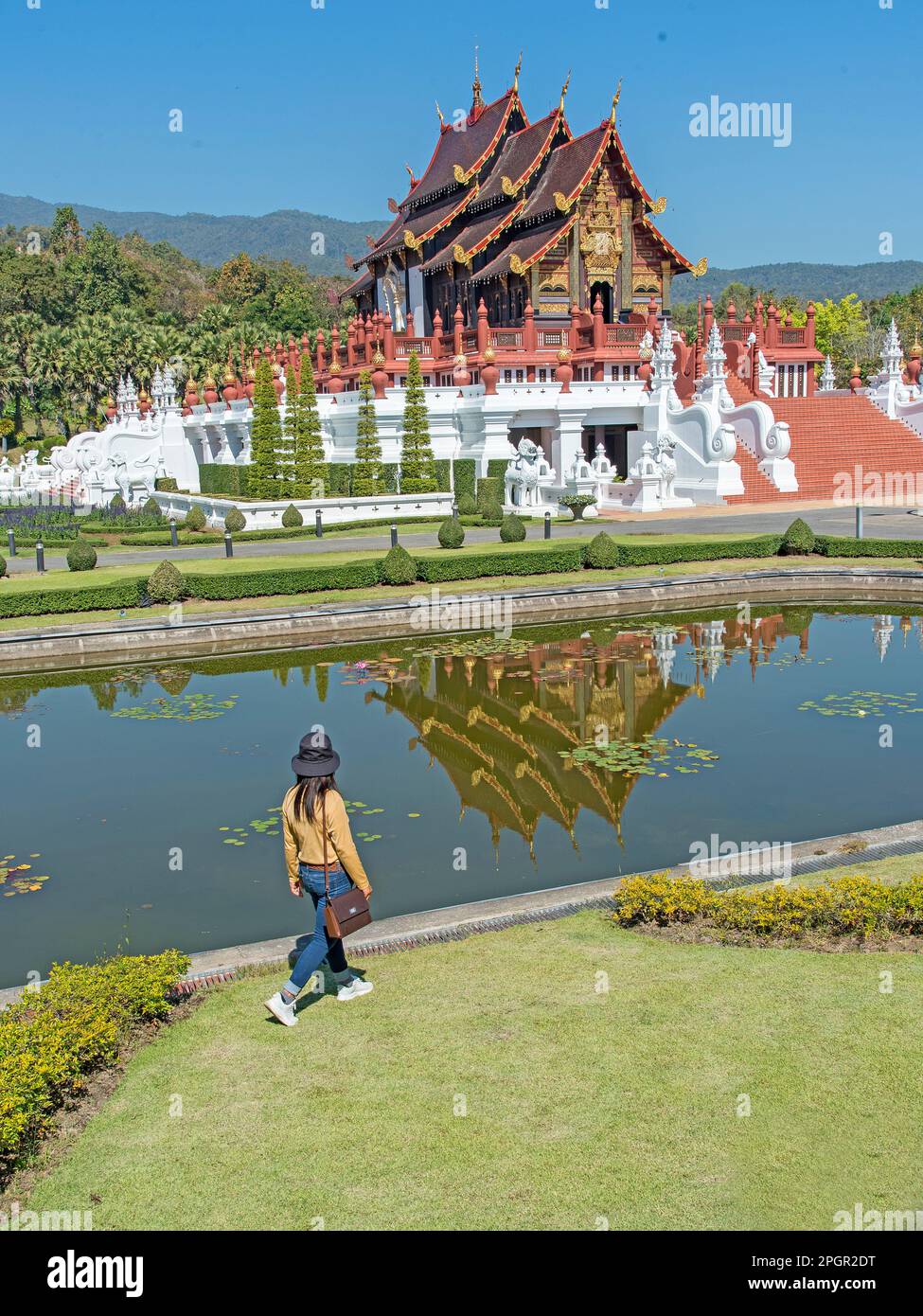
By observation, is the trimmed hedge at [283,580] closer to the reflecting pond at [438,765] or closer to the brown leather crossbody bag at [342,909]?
the reflecting pond at [438,765]

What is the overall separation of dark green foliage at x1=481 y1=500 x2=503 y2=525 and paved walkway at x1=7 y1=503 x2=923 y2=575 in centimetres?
44

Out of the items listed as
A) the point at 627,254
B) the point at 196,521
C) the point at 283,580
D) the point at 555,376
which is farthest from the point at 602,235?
the point at 283,580

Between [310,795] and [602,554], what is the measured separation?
1888 centimetres

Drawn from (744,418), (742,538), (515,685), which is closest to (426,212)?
(744,418)

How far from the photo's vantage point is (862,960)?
311 inches

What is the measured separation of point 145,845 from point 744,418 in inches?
1294

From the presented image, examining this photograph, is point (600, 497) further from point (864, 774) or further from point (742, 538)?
point (864, 774)

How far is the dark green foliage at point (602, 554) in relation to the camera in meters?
25.6

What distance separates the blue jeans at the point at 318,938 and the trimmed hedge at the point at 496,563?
57.3 feet

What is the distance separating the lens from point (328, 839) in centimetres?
737

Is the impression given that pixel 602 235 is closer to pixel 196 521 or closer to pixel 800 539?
pixel 196 521

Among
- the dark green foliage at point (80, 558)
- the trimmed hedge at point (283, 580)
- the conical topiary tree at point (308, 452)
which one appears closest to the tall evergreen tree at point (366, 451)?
the conical topiary tree at point (308, 452)

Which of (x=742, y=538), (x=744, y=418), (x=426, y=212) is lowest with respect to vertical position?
(x=742, y=538)
